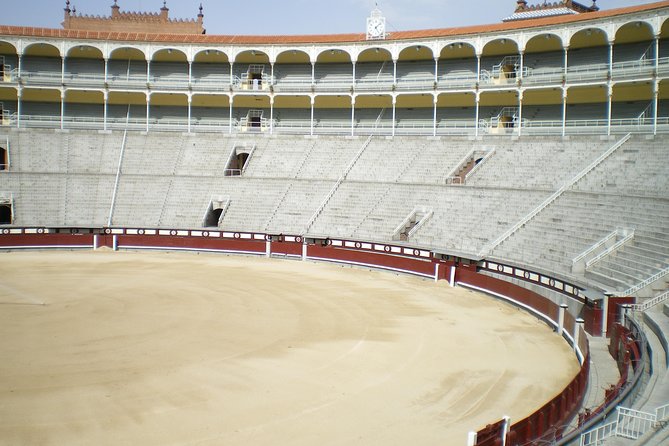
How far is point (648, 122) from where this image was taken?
1261 inches

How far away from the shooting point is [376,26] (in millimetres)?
38125

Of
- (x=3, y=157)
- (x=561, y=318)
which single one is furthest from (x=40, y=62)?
(x=561, y=318)

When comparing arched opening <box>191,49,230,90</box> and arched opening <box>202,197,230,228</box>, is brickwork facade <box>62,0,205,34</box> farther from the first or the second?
arched opening <box>202,197,230,228</box>

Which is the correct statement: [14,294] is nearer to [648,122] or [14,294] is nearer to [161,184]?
[161,184]

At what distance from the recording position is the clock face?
125 feet

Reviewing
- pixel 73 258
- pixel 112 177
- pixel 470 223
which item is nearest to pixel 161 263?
pixel 73 258

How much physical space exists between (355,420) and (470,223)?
17.9m

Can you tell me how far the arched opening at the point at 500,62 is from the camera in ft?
117

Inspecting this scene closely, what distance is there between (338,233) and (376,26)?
50.7 feet

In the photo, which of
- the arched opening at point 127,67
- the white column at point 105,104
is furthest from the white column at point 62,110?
the arched opening at point 127,67

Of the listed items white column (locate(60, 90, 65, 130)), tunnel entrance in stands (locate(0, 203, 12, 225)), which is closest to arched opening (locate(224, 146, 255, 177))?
white column (locate(60, 90, 65, 130))

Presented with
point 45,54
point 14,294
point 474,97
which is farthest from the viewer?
point 45,54

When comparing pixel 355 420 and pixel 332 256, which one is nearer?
pixel 355 420

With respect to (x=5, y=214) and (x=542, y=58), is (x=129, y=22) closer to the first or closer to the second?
(x=5, y=214)
